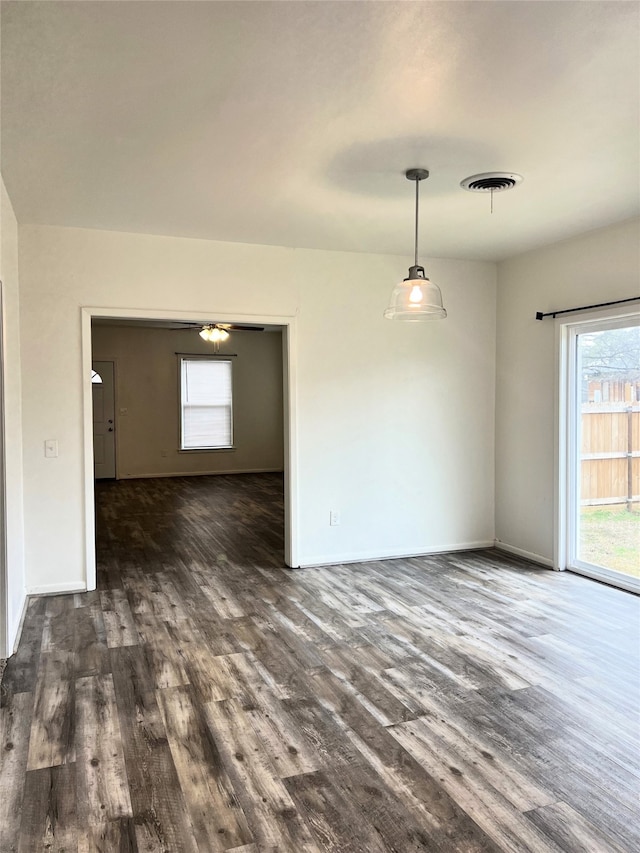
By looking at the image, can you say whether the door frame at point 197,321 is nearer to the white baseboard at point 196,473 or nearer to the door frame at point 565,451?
the door frame at point 565,451

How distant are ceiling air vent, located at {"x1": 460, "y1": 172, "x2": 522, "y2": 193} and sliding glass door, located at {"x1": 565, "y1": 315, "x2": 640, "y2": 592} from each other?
60.5 inches

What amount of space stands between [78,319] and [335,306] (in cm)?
206

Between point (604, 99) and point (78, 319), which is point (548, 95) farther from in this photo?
point (78, 319)

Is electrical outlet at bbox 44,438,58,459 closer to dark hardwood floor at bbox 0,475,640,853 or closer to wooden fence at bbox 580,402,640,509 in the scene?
dark hardwood floor at bbox 0,475,640,853

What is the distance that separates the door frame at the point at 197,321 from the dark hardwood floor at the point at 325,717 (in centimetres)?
37

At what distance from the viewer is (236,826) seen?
1.99 metres

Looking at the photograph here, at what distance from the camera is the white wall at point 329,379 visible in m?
4.43

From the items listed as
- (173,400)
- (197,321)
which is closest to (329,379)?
(197,321)

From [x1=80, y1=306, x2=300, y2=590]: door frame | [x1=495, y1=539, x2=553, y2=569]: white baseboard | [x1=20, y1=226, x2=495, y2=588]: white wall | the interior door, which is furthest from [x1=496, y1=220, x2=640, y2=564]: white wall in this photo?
the interior door

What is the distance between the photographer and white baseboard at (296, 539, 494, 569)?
5.20 metres

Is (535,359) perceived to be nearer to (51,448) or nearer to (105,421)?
(51,448)

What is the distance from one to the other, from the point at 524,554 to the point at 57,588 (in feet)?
12.7

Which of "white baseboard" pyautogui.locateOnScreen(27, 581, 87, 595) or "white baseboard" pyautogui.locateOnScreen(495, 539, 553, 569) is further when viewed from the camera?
"white baseboard" pyautogui.locateOnScreen(495, 539, 553, 569)

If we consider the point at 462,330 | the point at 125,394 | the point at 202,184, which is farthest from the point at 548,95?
the point at 125,394
